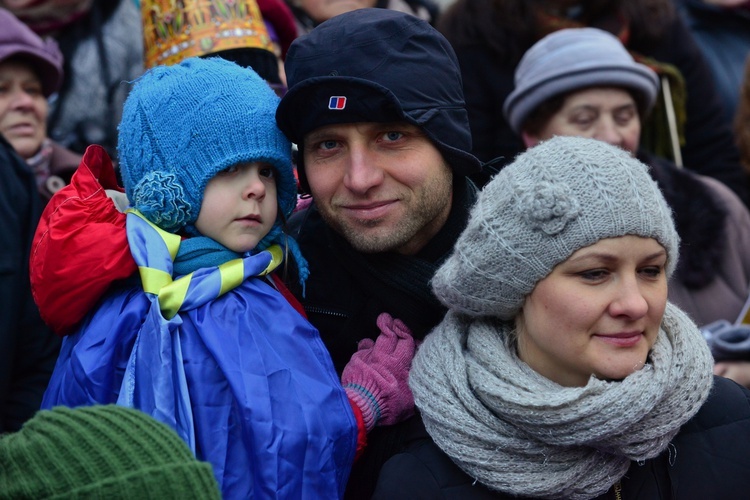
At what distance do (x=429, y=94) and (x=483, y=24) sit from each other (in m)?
1.69

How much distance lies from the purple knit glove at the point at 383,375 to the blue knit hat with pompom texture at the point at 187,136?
510 mm

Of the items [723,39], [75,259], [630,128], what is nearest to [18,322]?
[75,259]

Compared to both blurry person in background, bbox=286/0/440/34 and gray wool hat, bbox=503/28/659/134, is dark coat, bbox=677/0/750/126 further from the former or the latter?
blurry person in background, bbox=286/0/440/34

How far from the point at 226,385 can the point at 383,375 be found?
1.46ft

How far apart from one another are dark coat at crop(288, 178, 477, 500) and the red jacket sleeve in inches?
23.1

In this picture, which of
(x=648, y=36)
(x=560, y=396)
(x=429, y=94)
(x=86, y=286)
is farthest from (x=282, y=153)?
(x=648, y=36)

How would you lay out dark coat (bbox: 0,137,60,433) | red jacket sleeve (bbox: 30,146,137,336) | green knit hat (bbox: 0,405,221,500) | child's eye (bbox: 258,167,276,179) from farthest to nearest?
dark coat (bbox: 0,137,60,433) < child's eye (bbox: 258,167,276,179) < red jacket sleeve (bbox: 30,146,137,336) < green knit hat (bbox: 0,405,221,500)

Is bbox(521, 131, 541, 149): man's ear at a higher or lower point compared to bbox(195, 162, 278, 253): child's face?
lower

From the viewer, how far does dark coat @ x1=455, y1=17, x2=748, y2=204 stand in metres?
4.36

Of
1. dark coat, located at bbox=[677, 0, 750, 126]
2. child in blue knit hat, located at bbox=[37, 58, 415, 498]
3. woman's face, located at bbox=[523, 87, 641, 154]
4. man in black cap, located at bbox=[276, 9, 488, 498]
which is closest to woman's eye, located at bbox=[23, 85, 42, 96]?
child in blue knit hat, located at bbox=[37, 58, 415, 498]

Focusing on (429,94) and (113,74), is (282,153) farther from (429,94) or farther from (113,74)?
(113,74)

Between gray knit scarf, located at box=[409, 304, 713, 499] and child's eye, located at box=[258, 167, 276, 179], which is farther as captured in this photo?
child's eye, located at box=[258, 167, 276, 179]

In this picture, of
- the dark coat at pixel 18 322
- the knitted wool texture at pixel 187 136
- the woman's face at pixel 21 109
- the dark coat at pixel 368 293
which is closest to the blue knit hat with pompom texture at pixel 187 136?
the knitted wool texture at pixel 187 136

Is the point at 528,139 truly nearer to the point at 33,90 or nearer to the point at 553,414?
the point at 33,90
